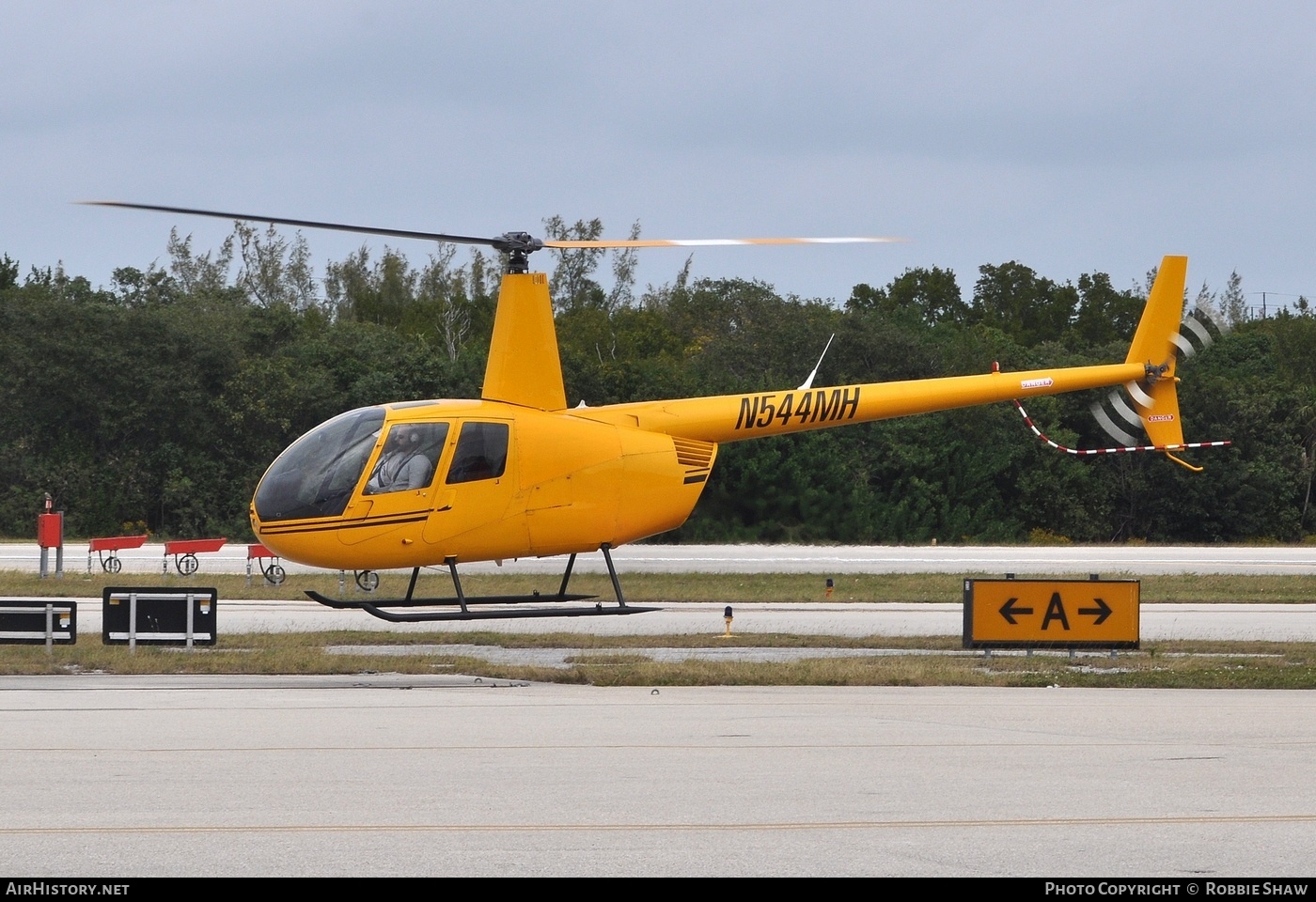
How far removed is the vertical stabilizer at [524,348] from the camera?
17281mm

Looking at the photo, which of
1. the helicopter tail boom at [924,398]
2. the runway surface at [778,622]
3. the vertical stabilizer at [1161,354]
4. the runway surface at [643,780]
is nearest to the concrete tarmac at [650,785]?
the runway surface at [643,780]

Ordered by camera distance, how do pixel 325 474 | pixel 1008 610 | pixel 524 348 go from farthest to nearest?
pixel 1008 610 < pixel 524 348 < pixel 325 474

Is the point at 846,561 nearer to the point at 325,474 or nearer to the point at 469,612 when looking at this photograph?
the point at 469,612

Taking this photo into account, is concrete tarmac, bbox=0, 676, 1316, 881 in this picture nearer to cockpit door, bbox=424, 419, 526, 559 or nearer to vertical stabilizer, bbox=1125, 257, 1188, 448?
cockpit door, bbox=424, 419, 526, 559

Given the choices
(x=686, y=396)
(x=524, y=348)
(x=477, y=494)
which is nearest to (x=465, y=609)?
(x=477, y=494)

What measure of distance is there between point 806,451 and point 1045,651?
2527 centimetres

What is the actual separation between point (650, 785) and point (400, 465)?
7711mm

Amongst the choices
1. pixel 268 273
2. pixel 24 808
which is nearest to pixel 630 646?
pixel 24 808

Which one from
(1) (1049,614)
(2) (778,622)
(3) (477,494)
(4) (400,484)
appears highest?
(4) (400,484)

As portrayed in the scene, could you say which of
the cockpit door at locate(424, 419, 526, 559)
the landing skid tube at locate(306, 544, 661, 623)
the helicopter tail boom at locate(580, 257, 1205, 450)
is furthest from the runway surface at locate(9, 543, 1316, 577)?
the cockpit door at locate(424, 419, 526, 559)

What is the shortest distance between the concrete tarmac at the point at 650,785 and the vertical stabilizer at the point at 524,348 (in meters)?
4.08

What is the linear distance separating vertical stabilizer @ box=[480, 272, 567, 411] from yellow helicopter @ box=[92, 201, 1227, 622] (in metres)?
0.02

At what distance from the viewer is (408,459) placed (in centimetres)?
1641

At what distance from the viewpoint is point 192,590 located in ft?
63.9
